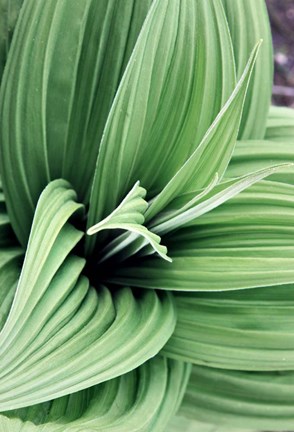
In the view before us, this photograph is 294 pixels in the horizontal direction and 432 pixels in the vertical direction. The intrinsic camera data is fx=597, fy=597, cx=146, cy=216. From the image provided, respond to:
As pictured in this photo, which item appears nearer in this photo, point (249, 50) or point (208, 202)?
point (208, 202)

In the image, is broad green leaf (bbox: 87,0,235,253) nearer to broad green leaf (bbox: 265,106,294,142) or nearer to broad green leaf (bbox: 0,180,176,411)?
broad green leaf (bbox: 0,180,176,411)

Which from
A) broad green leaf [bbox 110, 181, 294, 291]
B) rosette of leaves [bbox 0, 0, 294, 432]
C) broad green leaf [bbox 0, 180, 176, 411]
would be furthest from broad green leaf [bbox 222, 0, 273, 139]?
broad green leaf [bbox 0, 180, 176, 411]

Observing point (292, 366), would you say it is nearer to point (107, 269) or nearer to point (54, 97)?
point (107, 269)

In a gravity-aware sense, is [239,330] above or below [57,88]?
below

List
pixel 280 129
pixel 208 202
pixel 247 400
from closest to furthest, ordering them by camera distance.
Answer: pixel 208 202 → pixel 247 400 → pixel 280 129

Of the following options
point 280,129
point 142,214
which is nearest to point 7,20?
point 142,214

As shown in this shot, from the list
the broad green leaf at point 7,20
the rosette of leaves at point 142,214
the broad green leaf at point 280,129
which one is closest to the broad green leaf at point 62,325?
the rosette of leaves at point 142,214

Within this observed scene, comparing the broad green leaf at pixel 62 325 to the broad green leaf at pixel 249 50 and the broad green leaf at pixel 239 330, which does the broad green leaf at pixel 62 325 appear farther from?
the broad green leaf at pixel 249 50

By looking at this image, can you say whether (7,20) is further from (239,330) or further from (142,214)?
(239,330)
